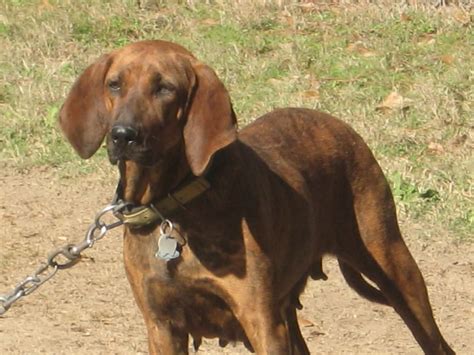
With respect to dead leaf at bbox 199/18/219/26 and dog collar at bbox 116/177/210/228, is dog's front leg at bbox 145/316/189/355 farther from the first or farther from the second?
dead leaf at bbox 199/18/219/26

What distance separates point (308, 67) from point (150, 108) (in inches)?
245

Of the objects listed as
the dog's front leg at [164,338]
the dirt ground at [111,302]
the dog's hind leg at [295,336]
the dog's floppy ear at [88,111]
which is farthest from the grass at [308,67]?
the dog's floppy ear at [88,111]

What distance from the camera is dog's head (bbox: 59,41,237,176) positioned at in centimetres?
509

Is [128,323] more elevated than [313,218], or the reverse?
[313,218]

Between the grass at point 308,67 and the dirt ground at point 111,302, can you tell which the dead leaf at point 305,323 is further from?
the grass at point 308,67

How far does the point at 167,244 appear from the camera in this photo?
548 cm

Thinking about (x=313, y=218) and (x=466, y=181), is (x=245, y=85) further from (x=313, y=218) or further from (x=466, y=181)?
(x=313, y=218)

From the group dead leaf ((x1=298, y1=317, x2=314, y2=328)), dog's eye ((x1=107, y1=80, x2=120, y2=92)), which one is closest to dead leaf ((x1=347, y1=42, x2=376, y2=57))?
dead leaf ((x1=298, y1=317, x2=314, y2=328))

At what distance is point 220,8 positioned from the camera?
12.7 m

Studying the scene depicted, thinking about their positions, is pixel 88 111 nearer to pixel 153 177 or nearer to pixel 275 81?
pixel 153 177

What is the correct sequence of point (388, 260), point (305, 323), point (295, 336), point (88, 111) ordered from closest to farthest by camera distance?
point (88, 111)
point (388, 260)
point (295, 336)
point (305, 323)

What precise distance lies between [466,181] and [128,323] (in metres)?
2.66

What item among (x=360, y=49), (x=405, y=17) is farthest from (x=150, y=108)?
(x=405, y=17)

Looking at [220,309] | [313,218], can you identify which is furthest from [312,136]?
[220,309]
